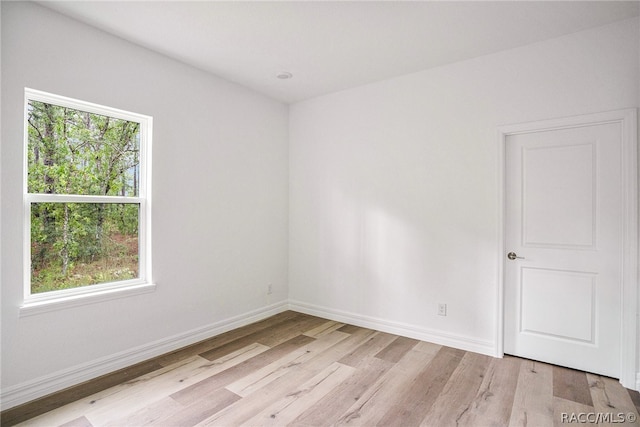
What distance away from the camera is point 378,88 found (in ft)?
12.3

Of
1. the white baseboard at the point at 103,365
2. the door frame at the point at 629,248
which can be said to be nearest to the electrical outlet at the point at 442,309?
the door frame at the point at 629,248

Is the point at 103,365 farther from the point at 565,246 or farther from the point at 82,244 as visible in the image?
the point at 565,246

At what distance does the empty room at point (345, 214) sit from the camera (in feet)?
7.59

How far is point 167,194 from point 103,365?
58.7 inches

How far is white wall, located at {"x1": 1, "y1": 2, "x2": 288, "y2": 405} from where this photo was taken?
7.40ft

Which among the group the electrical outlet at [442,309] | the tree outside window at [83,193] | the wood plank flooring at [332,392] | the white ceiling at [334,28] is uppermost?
the white ceiling at [334,28]

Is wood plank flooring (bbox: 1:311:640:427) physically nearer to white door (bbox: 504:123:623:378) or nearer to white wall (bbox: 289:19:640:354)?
white door (bbox: 504:123:623:378)

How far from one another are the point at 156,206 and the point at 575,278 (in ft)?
12.0

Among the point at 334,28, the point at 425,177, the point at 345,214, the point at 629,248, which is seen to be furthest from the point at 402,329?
the point at 334,28

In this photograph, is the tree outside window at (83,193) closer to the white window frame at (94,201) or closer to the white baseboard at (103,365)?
the white window frame at (94,201)

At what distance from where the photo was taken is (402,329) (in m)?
3.56

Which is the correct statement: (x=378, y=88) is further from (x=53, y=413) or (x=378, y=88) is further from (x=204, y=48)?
(x=53, y=413)

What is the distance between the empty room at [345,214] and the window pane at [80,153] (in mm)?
15

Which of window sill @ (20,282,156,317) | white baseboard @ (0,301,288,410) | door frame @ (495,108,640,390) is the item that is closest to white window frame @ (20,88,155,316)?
window sill @ (20,282,156,317)
